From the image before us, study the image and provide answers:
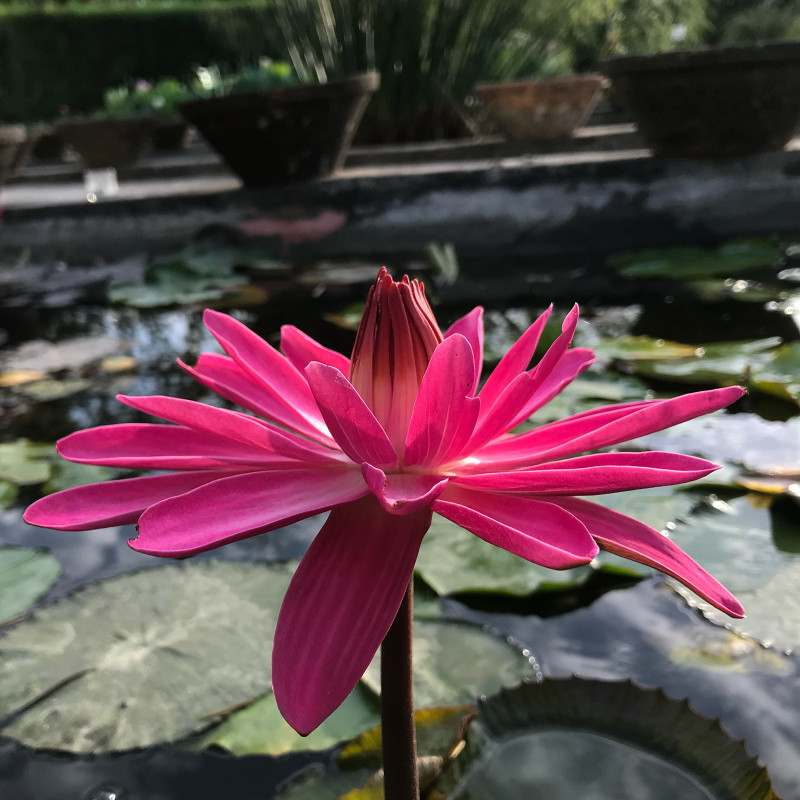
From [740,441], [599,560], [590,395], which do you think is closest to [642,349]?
[590,395]

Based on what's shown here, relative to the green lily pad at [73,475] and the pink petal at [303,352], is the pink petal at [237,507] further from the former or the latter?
the green lily pad at [73,475]

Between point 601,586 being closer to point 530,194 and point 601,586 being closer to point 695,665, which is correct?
point 695,665

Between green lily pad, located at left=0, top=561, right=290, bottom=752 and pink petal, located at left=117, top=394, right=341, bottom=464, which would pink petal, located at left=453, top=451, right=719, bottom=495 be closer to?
pink petal, located at left=117, top=394, right=341, bottom=464

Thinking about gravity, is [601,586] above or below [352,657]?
below

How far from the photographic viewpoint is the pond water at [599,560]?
54 cm

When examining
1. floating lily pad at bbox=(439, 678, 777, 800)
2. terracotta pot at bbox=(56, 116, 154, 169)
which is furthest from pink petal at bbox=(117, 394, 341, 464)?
terracotta pot at bbox=(56, 116, 154, 169)

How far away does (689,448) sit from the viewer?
0.96m

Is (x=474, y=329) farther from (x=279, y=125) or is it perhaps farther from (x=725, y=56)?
(x=279, y=125)

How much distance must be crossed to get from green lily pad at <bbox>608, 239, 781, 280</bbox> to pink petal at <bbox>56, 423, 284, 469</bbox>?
5.06 ft

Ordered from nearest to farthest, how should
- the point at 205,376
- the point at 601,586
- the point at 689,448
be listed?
the point at 205,376 < the point at 601,586 < the point at 689,448

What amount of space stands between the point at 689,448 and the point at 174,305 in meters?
1.37

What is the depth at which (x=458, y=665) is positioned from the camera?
611mm

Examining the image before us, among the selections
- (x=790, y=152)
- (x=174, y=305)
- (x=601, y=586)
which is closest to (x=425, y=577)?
(x=601, y=586)

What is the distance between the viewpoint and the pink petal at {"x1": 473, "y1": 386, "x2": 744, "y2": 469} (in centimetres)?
34
